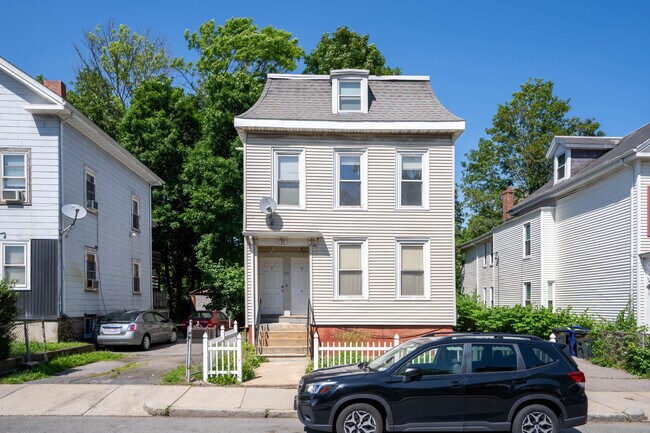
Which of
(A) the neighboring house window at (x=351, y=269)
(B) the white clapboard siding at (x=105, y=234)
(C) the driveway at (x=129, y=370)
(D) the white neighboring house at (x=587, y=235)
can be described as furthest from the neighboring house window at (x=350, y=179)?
(B) the white clapboard siding at (x=105, y=234)

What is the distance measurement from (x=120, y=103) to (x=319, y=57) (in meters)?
13.7

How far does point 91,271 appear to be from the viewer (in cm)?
2120

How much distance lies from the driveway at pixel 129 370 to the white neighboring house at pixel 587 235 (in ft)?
45.1

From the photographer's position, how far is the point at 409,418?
8.77m

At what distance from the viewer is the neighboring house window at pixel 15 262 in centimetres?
1816

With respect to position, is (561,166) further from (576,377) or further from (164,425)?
(164,425)

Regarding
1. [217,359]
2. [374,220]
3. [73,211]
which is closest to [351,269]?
[374,220]

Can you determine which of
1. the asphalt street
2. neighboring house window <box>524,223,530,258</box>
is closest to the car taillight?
the asphalt street

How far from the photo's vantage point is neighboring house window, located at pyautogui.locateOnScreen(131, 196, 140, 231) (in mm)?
26809

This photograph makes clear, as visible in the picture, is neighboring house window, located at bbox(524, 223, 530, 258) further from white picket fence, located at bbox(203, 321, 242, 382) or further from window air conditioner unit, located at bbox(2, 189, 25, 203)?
window air conditioner unit, located at bbox(2, 189, 25, 203)

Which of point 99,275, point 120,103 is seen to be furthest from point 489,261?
point 120,103

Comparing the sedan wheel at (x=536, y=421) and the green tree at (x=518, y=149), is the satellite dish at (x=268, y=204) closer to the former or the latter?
the sedan wheel at (x=536, y=421)

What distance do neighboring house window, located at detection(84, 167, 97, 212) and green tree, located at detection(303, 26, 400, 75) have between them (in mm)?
19268

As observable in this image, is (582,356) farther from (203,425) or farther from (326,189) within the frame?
(203,425)
